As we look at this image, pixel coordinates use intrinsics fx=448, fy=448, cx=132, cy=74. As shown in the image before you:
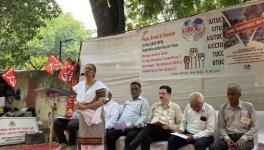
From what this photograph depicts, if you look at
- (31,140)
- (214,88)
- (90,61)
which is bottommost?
(31,140)

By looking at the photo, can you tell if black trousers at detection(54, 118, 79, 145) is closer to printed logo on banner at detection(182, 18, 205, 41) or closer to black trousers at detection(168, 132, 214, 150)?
black trousers at detection(168, 132, 214, 150)

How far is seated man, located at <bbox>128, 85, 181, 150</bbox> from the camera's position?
20.1 ft

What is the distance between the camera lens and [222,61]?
6.44m

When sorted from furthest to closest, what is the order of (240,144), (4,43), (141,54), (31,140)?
1. (4,43)
2. (31,140)
3. (141,54)
4. (240,144)

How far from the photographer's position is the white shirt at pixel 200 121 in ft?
18.6

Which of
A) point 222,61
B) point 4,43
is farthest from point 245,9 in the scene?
point 4,43

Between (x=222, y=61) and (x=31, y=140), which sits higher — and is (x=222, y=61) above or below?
above

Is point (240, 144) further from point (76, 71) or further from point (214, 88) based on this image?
point (76, 71)

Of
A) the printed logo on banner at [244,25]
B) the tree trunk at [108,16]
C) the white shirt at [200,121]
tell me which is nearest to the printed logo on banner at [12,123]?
the tree trunk at [108,16]

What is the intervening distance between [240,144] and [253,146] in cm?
20

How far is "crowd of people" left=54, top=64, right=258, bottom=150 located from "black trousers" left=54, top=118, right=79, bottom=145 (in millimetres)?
575

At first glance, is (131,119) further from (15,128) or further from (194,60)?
(15,128)

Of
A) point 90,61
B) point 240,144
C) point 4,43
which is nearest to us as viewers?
point 240,144

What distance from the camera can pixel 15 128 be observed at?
10.0 m
